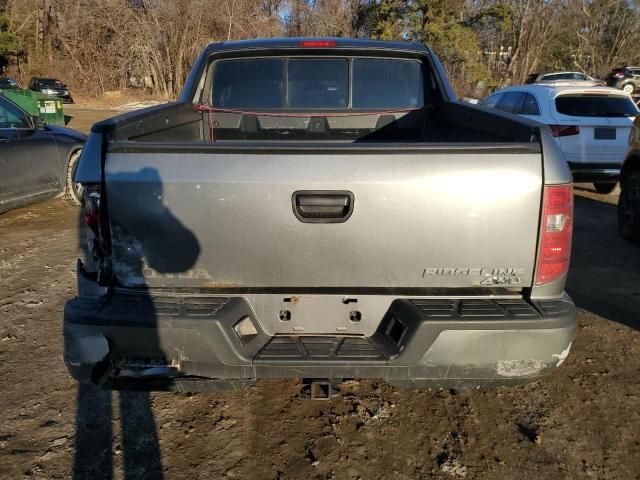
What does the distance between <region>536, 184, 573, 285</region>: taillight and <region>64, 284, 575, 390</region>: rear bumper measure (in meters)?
0.15

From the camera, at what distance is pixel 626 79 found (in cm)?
3028

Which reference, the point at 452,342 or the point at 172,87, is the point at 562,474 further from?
the point at 172,87

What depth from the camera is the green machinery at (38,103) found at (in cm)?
1420

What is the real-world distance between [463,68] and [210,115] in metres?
31.0

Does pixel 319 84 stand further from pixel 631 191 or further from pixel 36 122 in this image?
pixel 36 122

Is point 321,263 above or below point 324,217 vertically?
below

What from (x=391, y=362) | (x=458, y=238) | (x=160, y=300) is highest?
(x=458, y=238)

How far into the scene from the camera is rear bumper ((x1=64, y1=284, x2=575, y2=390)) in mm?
2223

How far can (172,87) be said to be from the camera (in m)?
34.0

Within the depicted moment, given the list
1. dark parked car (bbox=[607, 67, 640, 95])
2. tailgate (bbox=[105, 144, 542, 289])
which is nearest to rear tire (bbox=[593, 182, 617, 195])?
tailgate (bbox=[105, 144, 542, 289])

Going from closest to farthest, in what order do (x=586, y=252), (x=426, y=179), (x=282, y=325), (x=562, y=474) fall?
(x=426, y=179), (x=282, y=325), (x=562, y=474), (x=586, y=252)

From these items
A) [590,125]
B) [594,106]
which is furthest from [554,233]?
[594,106]

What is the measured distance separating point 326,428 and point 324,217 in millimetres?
1331

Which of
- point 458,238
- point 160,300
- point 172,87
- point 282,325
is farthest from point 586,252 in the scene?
point 172,87
